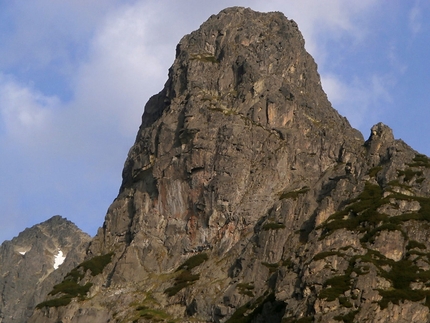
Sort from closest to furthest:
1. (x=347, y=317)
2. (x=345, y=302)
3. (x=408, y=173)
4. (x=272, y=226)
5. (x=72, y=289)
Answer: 1. (x=347, y=317)
2. (x=345, y=302)
3. (x=272, y=226)
4. (x=408, y=173)
5. (x=72, y=289)

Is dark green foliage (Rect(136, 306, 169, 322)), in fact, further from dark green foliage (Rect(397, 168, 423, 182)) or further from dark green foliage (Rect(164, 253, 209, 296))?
dark green foliage (Rect(397, 168, 423, 182))

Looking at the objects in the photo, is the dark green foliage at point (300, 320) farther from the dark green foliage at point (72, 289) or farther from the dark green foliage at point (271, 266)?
the dark green foliage at point (72, 289)

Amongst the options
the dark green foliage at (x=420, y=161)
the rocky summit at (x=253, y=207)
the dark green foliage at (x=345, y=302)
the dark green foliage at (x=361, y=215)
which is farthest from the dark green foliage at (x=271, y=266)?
the dark green foliage at (x=345, y=302)

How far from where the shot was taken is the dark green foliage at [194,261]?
149125 mm

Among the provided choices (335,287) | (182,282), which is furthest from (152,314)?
(335,287)

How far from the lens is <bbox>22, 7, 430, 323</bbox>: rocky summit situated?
405 ft

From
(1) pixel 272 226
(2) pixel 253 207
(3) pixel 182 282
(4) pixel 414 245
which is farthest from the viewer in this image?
(2) pixel 253 207

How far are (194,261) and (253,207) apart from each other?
41.5 feet

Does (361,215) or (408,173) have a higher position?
(408,173)

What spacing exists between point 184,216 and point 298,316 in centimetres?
4625

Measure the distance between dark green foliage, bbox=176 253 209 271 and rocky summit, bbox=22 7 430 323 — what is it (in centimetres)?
21

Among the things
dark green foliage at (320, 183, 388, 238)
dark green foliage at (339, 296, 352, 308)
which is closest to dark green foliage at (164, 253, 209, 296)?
dark green foliage at (320, 183, 388, 238)

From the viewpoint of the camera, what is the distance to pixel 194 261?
493 feet

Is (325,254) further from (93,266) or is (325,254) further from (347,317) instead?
(93,266)
